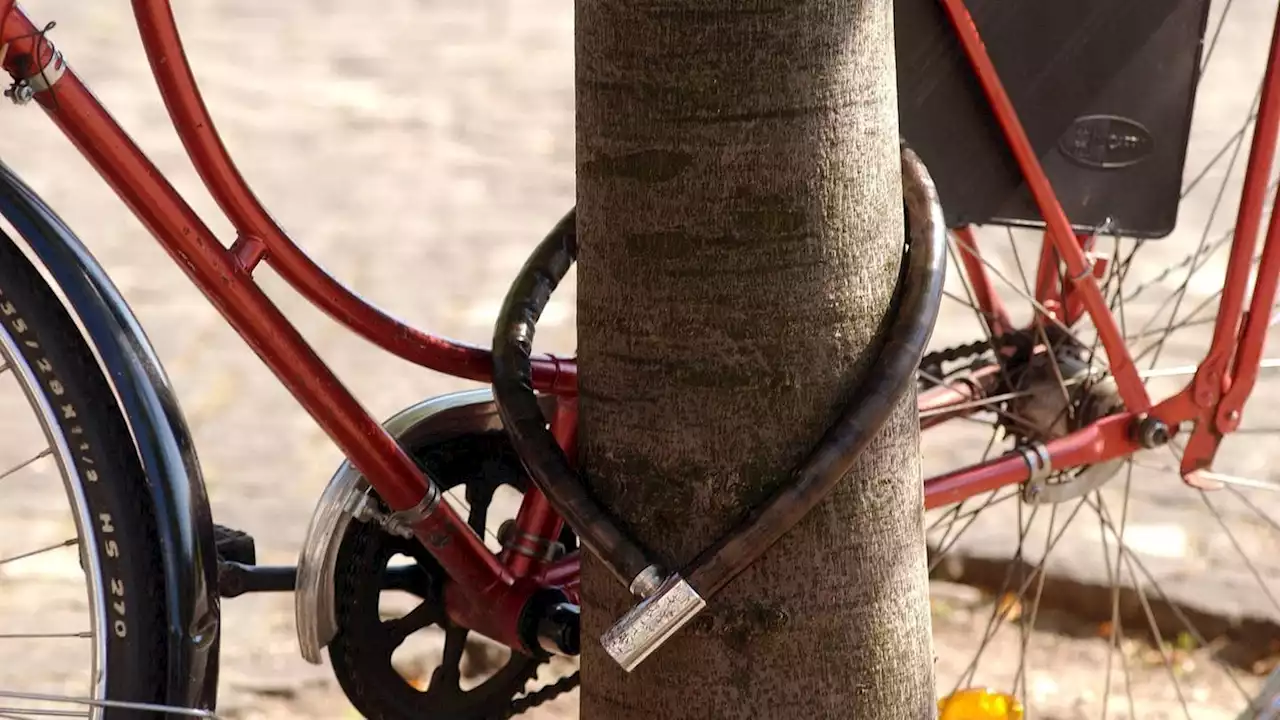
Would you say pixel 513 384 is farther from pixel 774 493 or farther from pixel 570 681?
pixel 570 681

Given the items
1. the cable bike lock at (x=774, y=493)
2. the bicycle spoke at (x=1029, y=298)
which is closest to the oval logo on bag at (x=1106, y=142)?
the bicycle spoke at (x=1029, y=298)

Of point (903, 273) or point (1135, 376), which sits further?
point (1135, 376)

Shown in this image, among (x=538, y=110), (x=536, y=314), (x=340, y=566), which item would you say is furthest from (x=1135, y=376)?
(x=538, y=110)

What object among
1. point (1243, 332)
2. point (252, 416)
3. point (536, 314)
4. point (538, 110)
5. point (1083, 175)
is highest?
point (538, 110)

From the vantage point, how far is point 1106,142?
2.11 meters

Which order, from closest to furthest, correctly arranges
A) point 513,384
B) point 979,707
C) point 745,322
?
point 745,322 < point 513,384 < point 979,707

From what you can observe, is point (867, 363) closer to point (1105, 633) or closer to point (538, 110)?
point (1105, 633)

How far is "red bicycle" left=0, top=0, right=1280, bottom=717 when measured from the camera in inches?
59.5

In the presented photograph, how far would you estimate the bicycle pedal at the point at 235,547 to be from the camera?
1821 mm

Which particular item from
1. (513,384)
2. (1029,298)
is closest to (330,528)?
(513,384)

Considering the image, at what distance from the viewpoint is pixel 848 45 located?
53.1 inches

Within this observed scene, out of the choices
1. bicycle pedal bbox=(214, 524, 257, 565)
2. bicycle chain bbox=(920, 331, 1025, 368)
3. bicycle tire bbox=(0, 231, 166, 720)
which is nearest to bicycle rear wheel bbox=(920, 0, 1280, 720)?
bicycle chain bbox=(920, 331, 1025, 368)

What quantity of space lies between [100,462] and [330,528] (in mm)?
263

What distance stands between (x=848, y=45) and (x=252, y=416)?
2448mm
